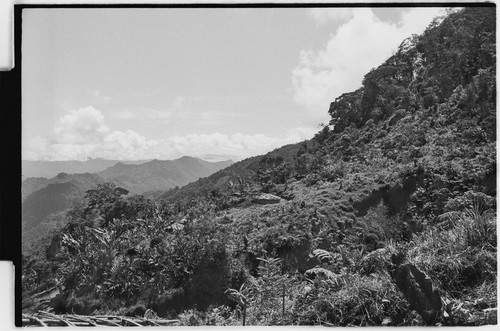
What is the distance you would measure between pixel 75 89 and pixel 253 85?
1.80 m

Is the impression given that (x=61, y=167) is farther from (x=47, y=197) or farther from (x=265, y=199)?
(x=265, y=199)

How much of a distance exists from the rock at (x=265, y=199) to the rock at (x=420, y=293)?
1.91 meters

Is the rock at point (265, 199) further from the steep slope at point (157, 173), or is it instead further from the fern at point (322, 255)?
the fern at point (322, 255)

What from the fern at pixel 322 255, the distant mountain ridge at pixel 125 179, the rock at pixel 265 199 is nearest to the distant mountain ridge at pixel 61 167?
the distant mountain ridge at pixel 125 179

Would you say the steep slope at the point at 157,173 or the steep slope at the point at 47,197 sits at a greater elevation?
the steep slope at the point at 157,173

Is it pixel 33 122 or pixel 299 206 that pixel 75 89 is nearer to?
pixel 33 122

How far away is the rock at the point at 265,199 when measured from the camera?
575 centimetres

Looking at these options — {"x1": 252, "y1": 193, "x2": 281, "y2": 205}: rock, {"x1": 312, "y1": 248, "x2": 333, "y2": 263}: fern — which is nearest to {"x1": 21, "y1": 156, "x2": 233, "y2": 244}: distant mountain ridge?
{"x1": 252, "y1": 193, "x2": 281, "y2": 205}: rock

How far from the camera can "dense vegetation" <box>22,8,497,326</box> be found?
439 centimetres

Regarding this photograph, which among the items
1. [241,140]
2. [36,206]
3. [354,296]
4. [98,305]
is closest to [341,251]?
[354,296]

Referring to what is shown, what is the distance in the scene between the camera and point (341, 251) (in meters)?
4.78

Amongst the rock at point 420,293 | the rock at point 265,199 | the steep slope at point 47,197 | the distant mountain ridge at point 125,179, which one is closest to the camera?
the rock at point 420,293

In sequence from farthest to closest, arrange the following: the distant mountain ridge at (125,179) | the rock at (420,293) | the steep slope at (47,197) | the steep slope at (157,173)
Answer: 1. the steep slope at (157,173)
2. the distant mountain ridge at (125,179)
3. the steep slope at (47,197)
4. the rock at (420,293)

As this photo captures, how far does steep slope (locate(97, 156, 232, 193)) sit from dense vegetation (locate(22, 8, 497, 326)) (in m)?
0.14
